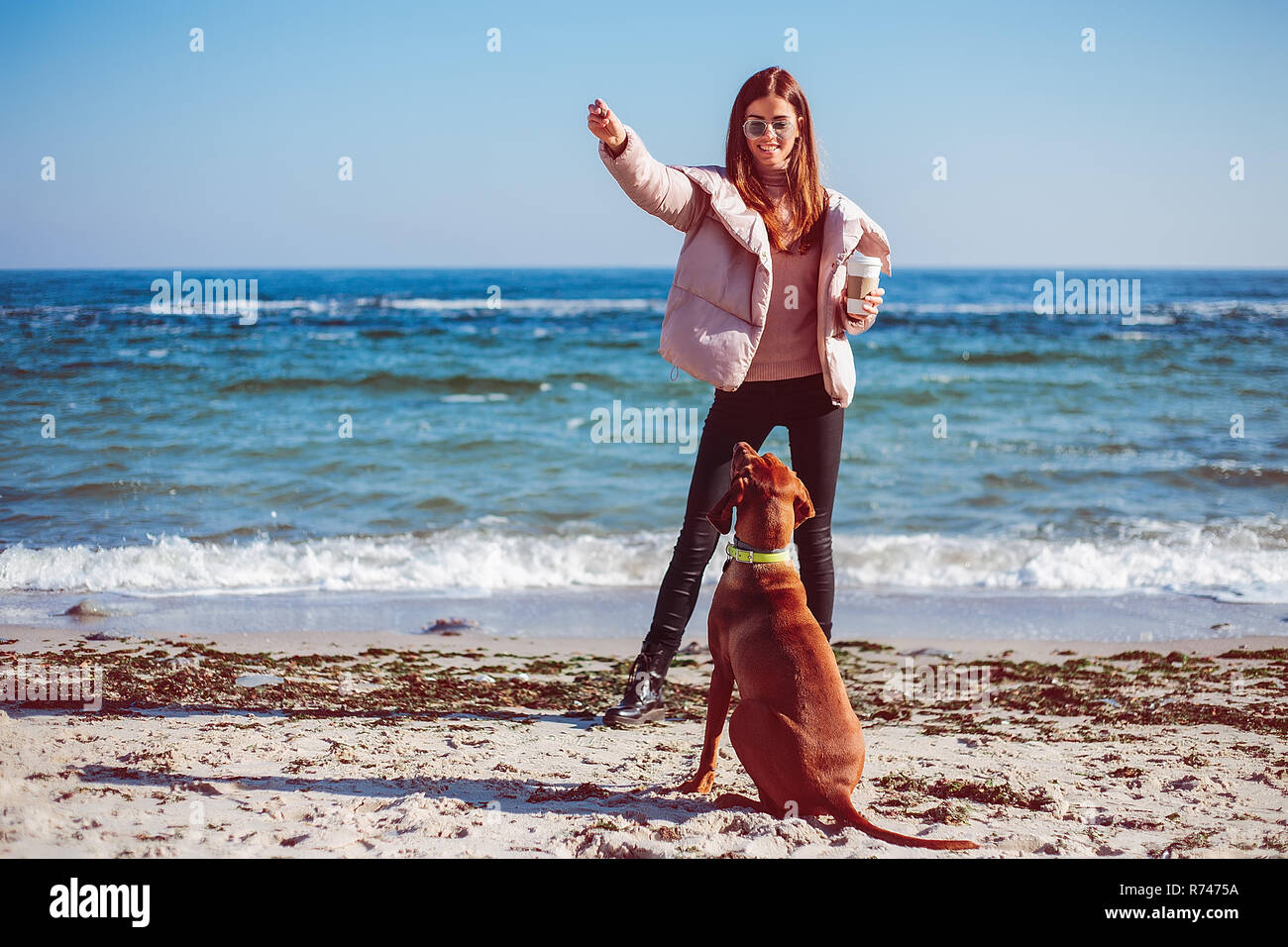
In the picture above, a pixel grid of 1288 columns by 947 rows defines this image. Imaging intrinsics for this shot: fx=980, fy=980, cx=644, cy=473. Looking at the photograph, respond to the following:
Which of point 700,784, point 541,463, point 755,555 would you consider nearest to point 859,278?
point 755,555

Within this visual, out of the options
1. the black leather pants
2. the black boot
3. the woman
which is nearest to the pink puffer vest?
the woman

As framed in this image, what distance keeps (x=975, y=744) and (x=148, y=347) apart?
1747 centimetres

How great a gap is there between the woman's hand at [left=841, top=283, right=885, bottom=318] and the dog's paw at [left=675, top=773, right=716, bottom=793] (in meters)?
1.65

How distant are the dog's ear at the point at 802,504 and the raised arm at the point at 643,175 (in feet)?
3.56

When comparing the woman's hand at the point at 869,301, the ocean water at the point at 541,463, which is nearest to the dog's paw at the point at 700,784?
the woman's hand at the point at 869,301

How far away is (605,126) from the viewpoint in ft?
10.2

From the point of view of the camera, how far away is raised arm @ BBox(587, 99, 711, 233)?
3.14 meters

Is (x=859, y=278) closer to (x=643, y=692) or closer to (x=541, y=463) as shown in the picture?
(x=643, y=692)

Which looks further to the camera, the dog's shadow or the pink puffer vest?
the pink puffer vest

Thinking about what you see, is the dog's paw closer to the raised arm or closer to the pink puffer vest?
the pink puffer vest

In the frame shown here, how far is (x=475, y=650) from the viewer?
17.6 ft

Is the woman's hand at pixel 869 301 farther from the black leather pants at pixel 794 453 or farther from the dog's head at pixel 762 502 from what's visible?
the dog's head at pixel 762 502

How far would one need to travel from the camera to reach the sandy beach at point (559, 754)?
2760 mm
